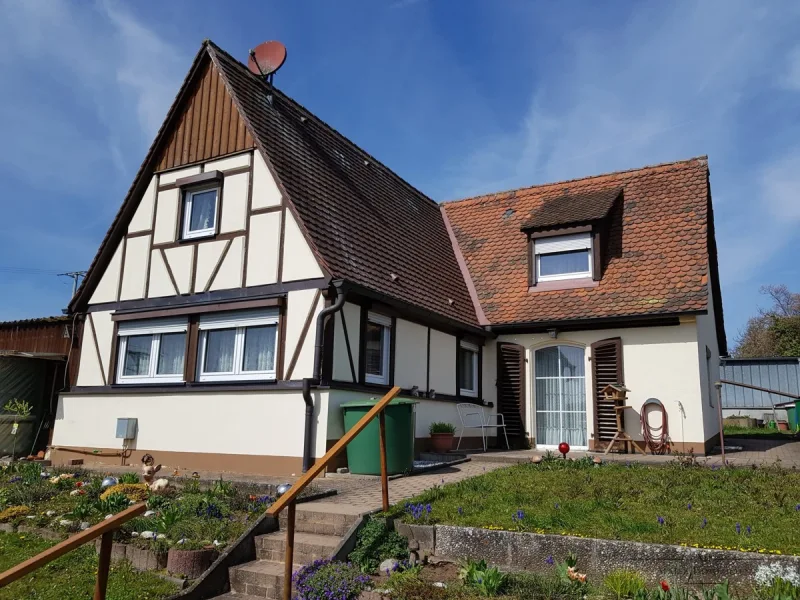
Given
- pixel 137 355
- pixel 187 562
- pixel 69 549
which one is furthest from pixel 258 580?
pixel 137 355

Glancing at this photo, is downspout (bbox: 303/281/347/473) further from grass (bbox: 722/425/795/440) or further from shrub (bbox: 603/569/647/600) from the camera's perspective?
grass (bbox: 722/425/795/440)

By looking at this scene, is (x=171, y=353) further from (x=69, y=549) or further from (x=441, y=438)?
(x=69, y=549)

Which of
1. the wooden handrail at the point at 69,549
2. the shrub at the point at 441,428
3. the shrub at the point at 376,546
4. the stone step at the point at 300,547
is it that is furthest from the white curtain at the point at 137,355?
the wooden handrail at the point at 69,549

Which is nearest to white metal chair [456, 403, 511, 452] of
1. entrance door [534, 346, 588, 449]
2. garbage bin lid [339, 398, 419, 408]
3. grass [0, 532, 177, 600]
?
entrance door [534, 346, 588, 449]

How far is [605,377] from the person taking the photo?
47.0 feet

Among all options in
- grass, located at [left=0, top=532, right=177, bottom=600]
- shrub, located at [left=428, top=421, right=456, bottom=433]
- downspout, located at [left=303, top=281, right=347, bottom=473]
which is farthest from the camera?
shrub, located at [left=428, top=421, right=456, bottom=433]

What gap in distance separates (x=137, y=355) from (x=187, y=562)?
25.0ft

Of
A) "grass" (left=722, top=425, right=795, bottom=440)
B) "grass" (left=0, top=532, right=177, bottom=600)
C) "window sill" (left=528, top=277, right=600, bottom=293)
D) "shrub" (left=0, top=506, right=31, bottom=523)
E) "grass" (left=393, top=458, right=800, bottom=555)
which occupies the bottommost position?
"grass" (left=0, top=532, right=177, bottom=600)

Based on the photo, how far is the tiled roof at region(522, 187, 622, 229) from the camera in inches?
611

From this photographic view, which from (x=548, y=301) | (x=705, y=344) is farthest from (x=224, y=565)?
(x=705, y=344)

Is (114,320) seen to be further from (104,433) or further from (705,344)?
(705,344)

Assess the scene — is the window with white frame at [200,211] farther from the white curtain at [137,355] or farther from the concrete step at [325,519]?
the concrete step at [325,519]

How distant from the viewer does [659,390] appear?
13.6 m

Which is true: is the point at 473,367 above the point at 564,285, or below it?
below
